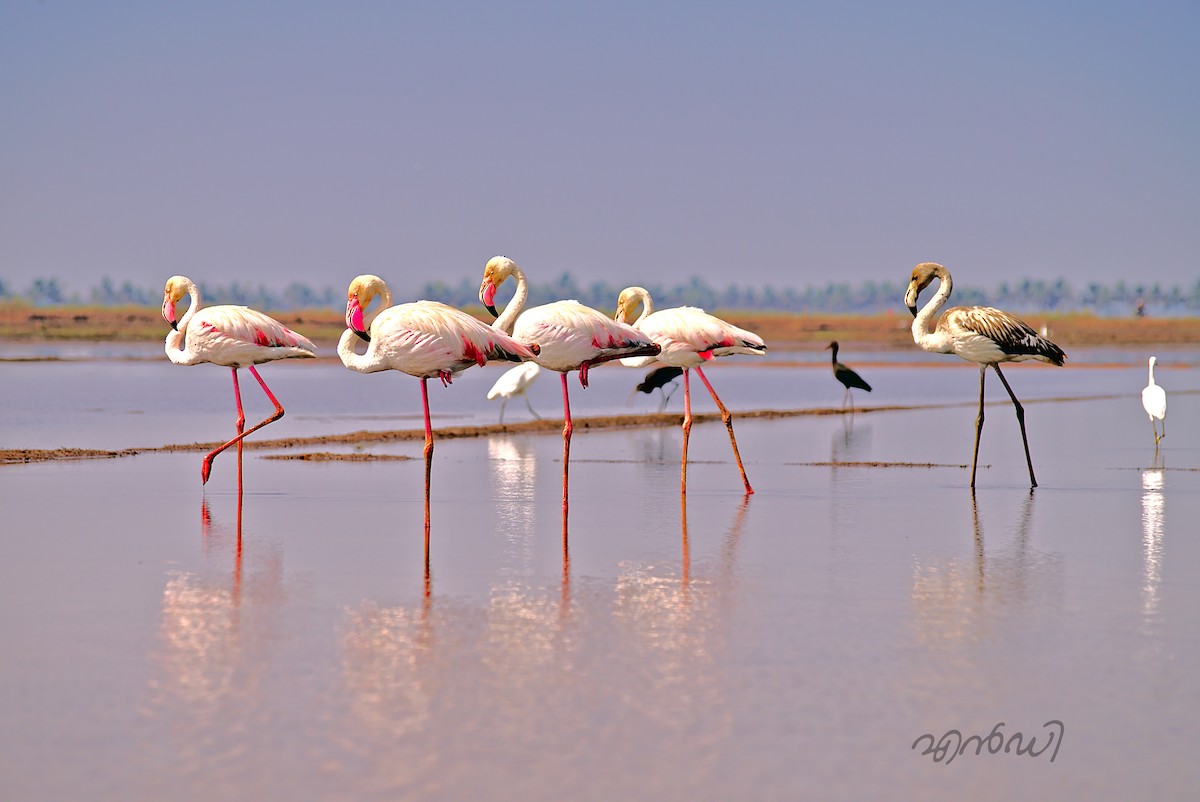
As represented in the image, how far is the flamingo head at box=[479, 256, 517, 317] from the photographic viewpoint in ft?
35.9

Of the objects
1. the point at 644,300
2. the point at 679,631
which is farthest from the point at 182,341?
the point at 679,631

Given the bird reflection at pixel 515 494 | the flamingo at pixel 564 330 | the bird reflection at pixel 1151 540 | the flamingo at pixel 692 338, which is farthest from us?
the flamingo at pixel 692 338

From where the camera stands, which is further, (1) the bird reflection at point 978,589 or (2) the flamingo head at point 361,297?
(2) the flamingo head at point 361,297

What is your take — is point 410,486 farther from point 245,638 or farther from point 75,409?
point 75,409

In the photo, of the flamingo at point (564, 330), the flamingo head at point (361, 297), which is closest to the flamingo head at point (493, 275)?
the flamingo at point (564, 330)

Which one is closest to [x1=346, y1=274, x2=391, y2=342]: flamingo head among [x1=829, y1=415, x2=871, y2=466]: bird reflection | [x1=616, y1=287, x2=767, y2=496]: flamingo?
[x1=616, y1=287, x2=767, y2=496]: flamingo

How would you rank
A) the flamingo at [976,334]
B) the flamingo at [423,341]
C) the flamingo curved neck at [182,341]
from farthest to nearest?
1. the flamingo at [976,334]
2. the flamingo curved neck at [182,341]
3. the flamingo at [423,341]

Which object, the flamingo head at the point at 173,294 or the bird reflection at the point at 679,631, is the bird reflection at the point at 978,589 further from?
the flamingo head at the point at 173,294

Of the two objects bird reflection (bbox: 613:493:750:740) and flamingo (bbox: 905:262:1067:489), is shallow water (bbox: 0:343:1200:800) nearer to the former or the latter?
bird reflection (bbox: 613:493:750:740)

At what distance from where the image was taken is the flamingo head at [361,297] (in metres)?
10.5

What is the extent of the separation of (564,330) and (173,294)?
4627 mm

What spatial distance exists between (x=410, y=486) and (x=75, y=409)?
492 inches

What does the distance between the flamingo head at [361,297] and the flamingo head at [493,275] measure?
769 mm

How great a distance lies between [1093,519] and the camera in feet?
35.1
